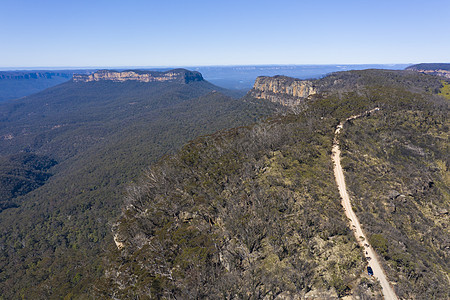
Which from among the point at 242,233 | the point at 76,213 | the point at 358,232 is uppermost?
the point at 242,233

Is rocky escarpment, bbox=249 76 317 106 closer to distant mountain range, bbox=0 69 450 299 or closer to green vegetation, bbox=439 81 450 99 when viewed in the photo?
green vegetation, bbox=439 81 450 99

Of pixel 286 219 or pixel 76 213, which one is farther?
pixel 76 213

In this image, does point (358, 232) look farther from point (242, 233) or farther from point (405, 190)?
point (405, 190)

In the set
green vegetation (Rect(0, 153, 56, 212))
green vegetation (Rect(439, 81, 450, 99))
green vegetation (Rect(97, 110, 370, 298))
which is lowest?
green vegetation (Rect(0, 153, 56, 212))

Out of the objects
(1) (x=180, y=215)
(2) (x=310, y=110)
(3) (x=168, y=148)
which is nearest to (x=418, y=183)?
(2) (x=310, y=110)

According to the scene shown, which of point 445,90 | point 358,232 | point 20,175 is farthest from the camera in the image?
point 20,175

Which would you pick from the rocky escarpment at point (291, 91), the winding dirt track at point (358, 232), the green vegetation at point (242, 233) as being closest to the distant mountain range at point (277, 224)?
the green vegetation at point (242, 233)

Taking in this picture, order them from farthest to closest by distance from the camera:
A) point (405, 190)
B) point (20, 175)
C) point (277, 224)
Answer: point (20, 175) → point (405, 190) → point (277, 224)

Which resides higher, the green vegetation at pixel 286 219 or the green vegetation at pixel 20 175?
the green vegetation at pixel 286 219

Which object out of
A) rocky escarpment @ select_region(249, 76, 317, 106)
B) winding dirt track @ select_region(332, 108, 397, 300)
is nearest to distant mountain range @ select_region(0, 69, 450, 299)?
winding dirt track @ select_region(332, 108, 397, 300)

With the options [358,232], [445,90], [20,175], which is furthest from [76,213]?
[445,90]

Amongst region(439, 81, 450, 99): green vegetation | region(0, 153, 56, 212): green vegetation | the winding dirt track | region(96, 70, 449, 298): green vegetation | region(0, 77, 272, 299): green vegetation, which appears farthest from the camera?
region(0, 153, 56, 212): green vegetation

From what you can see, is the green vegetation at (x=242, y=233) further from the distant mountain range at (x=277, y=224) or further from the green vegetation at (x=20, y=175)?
the green vegetation at (x=20, y=175)
